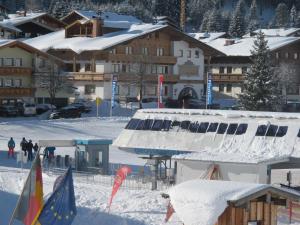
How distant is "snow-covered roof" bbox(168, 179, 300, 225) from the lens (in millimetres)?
11523

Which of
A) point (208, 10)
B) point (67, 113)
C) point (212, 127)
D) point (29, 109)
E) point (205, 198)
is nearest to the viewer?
point (205, 198)

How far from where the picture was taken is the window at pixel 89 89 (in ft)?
219

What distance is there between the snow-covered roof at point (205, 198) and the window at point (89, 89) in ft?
180

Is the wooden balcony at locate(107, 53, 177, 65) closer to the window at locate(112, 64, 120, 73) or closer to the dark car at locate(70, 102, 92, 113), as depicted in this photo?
the window at locate(112, 64, 120, 73)

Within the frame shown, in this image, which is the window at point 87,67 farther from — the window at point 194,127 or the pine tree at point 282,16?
the pine tree at point 282,16

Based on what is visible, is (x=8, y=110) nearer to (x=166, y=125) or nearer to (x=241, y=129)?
(x=166, y=125)

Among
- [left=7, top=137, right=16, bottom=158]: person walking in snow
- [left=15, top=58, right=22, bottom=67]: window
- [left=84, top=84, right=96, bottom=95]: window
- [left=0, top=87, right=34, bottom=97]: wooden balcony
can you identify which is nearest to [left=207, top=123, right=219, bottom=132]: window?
[left=7, top=137, right=16, bottom=158]: person walking in snow

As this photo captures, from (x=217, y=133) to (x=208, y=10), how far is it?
146m

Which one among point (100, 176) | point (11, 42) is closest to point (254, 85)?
point (11, 42)

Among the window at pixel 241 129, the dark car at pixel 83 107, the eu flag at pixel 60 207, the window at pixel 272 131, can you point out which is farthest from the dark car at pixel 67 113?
the eu flag at pixel 60 207

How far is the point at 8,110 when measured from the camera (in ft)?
186

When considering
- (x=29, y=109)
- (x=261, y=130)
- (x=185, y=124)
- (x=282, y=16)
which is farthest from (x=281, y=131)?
(x=282, y=16)

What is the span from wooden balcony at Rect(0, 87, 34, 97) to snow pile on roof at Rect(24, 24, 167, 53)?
7.94m

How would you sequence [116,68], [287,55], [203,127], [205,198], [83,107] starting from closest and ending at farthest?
[205,198]
[203,127]
[83,107]
[116,68]
[287,55]
